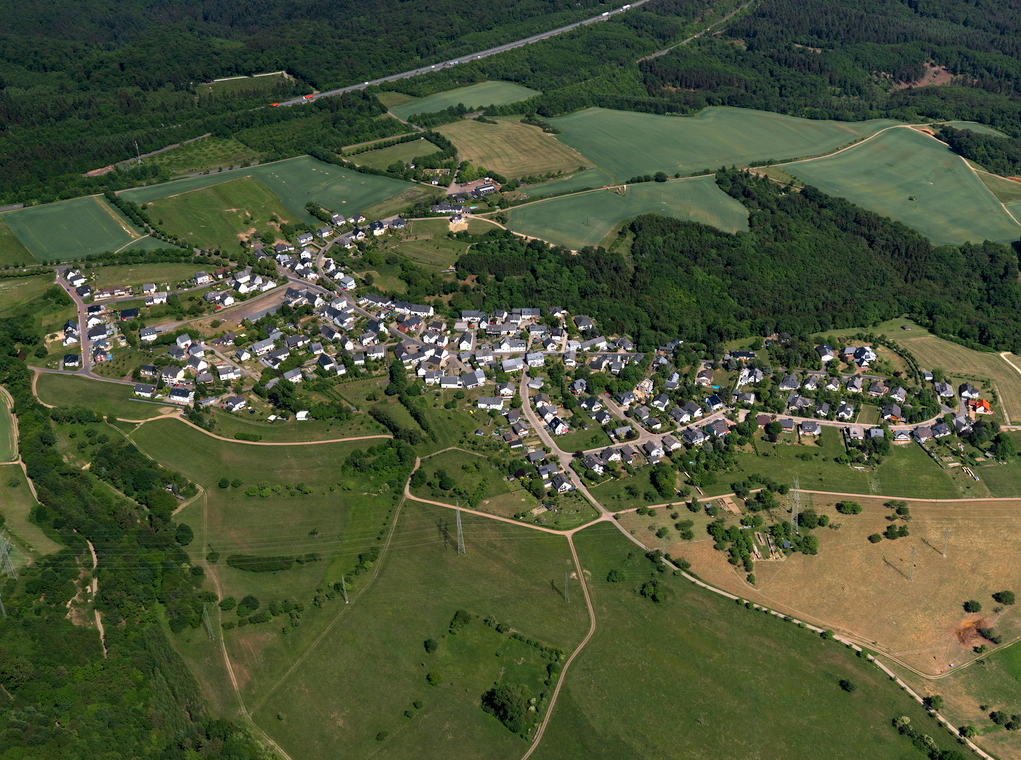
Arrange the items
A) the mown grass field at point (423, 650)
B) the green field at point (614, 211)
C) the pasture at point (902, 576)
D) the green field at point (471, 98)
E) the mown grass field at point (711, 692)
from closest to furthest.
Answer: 1. the mown grass field at point (423, 650)
2. the mown grass field at point (711, 692)
3. the pasture at point (902, 576)
4. the green field at point (614, 211)
5. the green field at point (471, 98)

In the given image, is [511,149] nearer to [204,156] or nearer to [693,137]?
[693,137]

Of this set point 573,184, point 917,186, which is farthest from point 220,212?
point 917,186

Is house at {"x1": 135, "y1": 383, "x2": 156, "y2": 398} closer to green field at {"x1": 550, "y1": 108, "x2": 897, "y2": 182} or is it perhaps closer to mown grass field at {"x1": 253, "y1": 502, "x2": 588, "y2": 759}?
mown grass field at {"x1": 253, "y1": 502, "x2": 588, "y2": 759}

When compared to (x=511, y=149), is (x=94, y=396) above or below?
below

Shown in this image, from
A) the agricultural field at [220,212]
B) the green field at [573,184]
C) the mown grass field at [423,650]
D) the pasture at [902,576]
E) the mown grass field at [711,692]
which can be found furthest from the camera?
the green field at [573,184]

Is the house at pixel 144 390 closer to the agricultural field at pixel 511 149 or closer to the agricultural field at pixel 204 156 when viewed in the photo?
the agricultural field at pixel 204 156

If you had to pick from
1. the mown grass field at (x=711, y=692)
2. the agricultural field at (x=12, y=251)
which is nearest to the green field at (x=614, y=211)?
the agricultural field at (x=12, y=251)

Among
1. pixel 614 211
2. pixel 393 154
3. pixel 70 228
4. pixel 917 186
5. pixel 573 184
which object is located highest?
pixel 70 228
